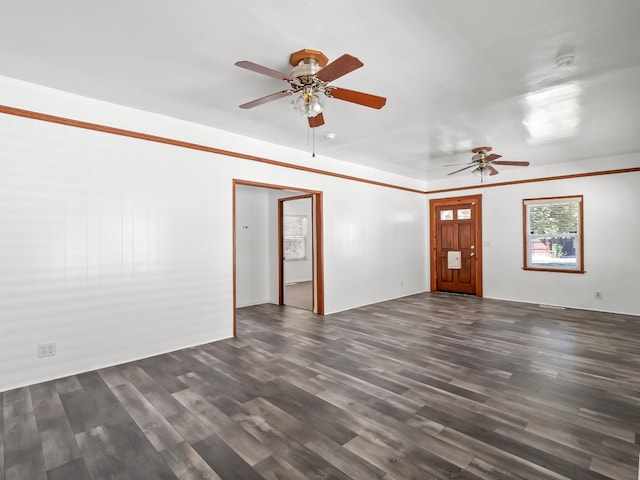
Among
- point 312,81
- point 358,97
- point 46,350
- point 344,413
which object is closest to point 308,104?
point 312,81

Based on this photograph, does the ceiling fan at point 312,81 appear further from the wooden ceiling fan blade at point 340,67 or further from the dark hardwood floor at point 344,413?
the dark hardwood floor at point 344,413

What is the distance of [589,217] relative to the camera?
19.8ft

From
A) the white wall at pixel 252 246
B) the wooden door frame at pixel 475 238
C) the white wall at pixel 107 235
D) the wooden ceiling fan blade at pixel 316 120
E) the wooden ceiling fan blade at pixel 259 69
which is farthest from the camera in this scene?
the wooden door frame at pixel 475 238

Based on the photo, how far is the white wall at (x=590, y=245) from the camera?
5648 millimetres

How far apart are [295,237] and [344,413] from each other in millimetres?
7665

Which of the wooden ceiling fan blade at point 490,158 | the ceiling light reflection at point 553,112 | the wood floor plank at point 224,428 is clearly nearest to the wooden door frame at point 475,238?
the wooden ceiling fan blade at point 490,158

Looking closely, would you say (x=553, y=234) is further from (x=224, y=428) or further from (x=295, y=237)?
(x=224, y=428)

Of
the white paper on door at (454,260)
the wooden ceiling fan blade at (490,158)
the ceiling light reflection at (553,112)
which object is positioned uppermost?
the ceiling light reflection at (553,112)

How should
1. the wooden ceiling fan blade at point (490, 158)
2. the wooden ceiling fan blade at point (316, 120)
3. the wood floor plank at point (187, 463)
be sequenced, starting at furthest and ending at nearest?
the wooden ceiling fan blade at point (490, 158) → the wooden ceiling fan blade at point (316, 120) → the wood floor plank at point (187, 463)

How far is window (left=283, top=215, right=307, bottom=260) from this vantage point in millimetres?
9859

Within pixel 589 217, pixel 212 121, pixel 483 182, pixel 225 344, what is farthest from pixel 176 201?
pixel 589 217

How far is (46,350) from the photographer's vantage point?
10.2 ft

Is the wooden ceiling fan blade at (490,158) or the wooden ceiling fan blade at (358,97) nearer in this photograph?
the wooden ceiling fan blade at (358,97)

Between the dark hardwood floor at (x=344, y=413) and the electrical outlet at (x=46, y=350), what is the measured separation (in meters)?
0.27
